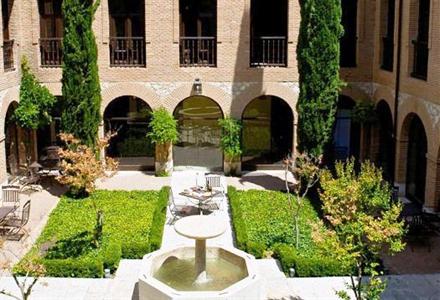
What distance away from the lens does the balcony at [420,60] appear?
2206cm

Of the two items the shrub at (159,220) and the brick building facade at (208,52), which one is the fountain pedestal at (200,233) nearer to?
the shrub at (159,220)

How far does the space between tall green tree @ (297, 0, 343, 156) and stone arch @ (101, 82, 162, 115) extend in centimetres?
639

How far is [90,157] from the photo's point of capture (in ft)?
61.2

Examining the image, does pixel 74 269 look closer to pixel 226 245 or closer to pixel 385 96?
pixel 226 245

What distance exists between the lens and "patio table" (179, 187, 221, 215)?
21656 mm

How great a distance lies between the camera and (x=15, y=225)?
19672mm

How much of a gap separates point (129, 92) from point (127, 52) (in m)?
1.70

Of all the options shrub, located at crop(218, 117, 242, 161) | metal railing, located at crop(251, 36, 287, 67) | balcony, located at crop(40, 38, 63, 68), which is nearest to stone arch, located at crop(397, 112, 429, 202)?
metal railing, located at crop(251, 36, 287, 67)

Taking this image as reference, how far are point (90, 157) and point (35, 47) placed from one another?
32.8 feet

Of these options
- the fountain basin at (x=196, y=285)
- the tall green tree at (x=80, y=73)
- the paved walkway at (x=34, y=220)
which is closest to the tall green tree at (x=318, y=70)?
the tall green tree at (x=80, y=73)

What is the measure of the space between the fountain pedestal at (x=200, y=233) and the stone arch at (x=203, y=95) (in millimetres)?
11506

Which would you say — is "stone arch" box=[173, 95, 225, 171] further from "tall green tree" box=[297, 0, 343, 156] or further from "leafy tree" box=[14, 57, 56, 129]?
"leafy tree" box=[14, 57, 56, 129]

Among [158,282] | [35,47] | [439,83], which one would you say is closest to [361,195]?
[158,282]

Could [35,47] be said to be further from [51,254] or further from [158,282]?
[158,282]
